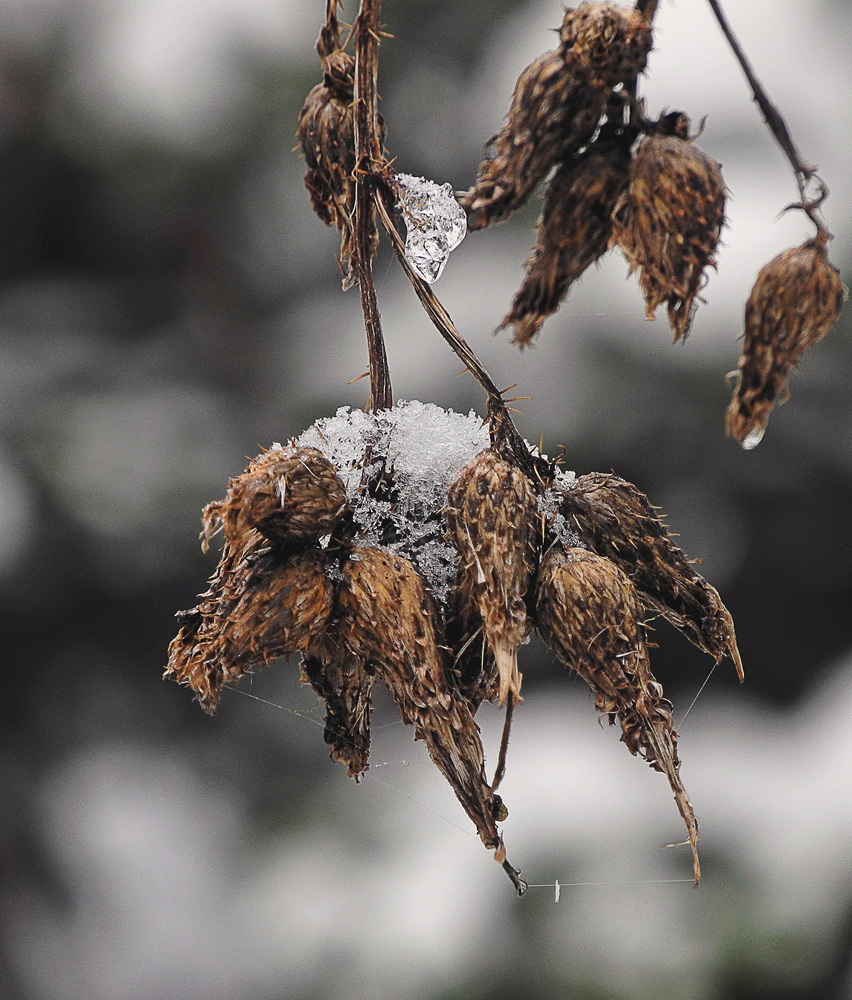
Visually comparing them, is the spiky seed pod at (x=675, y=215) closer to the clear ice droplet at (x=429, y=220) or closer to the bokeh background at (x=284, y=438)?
the clear ice droplet at (x=429, y=220)

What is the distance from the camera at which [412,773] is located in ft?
4.45

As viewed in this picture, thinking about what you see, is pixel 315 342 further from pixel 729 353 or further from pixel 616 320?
pixel 729 353

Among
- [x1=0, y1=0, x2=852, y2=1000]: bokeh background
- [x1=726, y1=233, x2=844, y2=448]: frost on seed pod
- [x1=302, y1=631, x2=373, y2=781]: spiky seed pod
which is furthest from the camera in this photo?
[x1=0, y1=0, x2=852, y2=1000]: bokeh background

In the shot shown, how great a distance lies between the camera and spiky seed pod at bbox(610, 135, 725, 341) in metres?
0.41

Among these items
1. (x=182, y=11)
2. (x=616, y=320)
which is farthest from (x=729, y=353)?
(x=182, y=11)

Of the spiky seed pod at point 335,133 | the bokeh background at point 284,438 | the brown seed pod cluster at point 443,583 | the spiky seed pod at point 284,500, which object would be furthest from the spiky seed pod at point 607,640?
the bokeh background at point 284,438

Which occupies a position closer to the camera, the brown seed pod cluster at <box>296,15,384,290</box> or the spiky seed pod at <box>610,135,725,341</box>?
the spiky seed pod at <box>610,135,725,341</box>

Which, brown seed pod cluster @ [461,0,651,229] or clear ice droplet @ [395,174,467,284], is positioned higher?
brown seed pod cluster @ [461,0,651,229]

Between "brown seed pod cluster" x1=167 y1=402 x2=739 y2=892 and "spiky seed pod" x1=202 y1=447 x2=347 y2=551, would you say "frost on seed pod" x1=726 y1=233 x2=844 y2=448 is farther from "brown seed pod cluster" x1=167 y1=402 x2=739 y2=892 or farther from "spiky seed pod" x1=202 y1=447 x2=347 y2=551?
"spiky seed pod" x1=202 y1=447 x2=347 y2=551

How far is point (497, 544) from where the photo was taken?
1.31 ft

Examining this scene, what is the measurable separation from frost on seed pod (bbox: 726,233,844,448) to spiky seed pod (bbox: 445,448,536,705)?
0.10m

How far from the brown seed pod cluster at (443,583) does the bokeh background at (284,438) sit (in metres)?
0.84

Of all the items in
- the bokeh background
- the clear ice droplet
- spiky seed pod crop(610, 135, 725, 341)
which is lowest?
the bokeh background

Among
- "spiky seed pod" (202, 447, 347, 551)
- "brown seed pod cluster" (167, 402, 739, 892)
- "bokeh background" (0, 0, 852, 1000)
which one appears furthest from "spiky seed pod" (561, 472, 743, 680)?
"bokeh background" (0, 0, 852, 1000)
